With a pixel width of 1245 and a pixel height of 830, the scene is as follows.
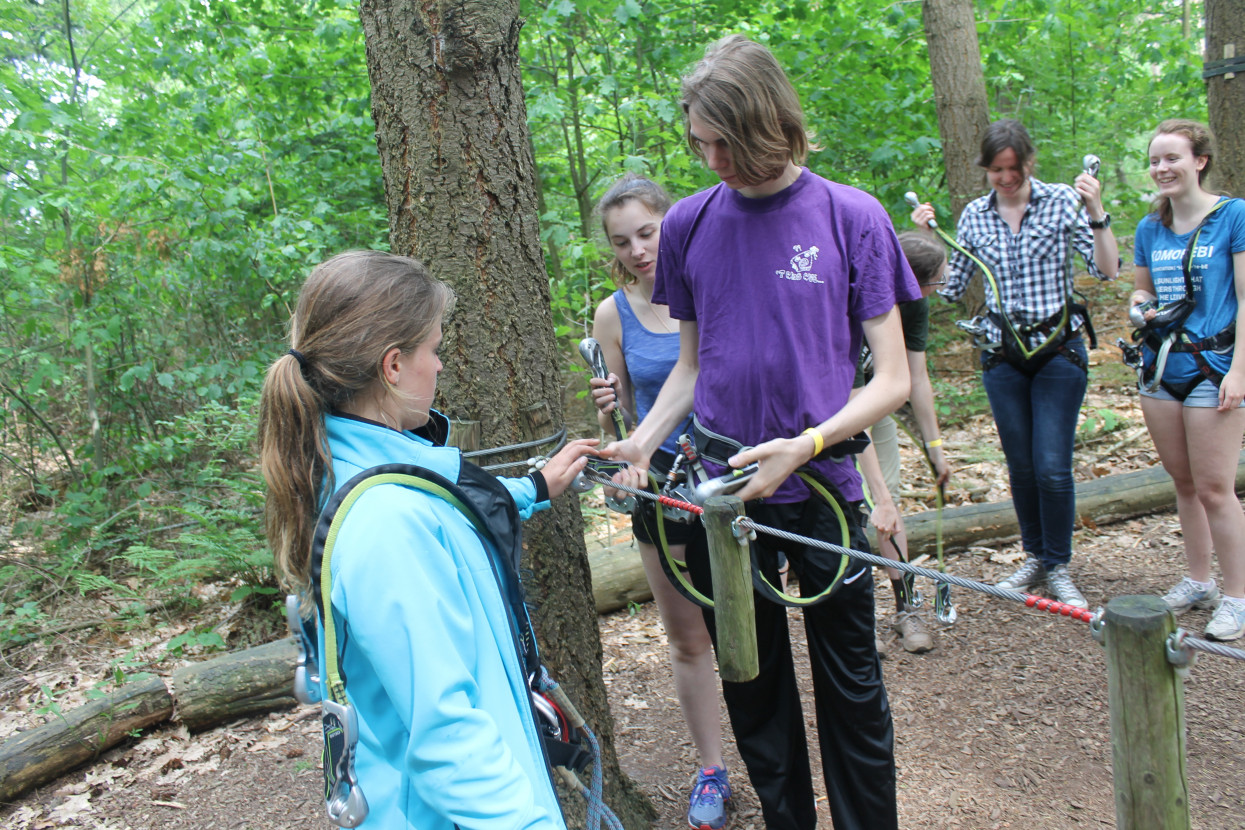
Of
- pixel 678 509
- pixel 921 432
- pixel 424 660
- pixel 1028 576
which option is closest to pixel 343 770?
pixel 424 660

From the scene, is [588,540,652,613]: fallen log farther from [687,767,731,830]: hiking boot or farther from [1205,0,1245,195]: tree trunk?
[1205,0,1245,195]: tree trunk

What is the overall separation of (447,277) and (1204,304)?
324 centimetres

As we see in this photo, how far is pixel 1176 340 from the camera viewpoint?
3.55 meters

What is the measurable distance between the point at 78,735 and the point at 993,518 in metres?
4.84

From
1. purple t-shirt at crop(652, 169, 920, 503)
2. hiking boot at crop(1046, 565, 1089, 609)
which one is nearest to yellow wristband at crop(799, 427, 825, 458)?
purple t-shirt at crop(652, 169, 920, 503)

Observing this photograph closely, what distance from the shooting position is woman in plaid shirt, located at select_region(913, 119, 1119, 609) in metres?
3.70

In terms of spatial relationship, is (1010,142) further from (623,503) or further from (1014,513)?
(623,503)

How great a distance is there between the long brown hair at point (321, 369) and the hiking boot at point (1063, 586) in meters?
3.62

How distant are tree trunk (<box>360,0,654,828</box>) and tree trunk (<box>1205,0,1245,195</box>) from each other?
4524mm

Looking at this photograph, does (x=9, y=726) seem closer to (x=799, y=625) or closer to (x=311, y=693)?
(x=311, y=693)

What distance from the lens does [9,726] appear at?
12.4 feet

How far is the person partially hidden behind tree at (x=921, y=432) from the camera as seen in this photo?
3.38m

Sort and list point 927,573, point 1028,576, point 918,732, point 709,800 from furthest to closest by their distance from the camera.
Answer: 1. point 1028,576
2. point 918,732
3. point 709,800
4. point 927,573

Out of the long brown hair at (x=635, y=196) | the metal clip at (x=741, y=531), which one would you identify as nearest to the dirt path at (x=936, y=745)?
the metal clip at (x=741, y=531)
